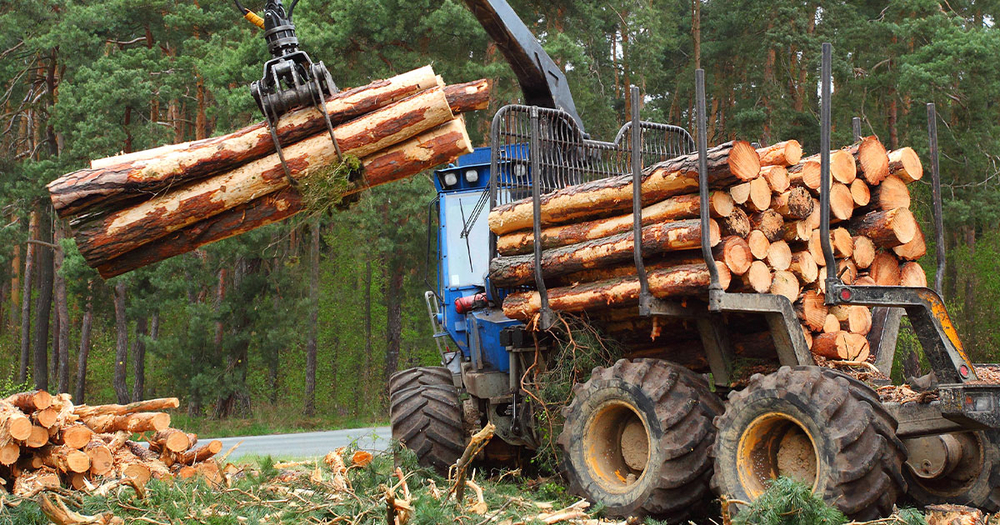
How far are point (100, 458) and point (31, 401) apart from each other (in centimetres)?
75

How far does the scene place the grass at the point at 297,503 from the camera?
566cm

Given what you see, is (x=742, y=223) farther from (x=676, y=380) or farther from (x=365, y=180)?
(x=365, y=180)

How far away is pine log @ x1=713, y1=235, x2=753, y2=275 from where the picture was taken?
6449mm

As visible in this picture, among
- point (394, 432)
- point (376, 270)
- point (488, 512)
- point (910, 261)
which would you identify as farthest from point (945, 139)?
point (488, 512)

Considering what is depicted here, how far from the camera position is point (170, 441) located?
29.2ft

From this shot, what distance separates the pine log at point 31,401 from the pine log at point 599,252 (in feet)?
12.9

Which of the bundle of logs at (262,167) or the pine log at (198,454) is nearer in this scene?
the bundle of logs at (262,167)

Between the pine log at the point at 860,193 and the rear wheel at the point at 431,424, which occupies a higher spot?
A: the pine log at the point at 860,193

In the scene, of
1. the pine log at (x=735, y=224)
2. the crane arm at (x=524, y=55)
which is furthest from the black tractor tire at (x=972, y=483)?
the crane arm at (x=524, y=55)

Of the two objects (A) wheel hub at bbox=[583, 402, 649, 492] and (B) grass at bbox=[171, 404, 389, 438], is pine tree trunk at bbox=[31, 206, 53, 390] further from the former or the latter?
(A) wheel hub at bbox=[583, 402, 649, 492]

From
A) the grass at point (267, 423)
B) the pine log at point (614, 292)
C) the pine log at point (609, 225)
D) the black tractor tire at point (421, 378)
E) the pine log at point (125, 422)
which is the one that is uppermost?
the pine log at point (609, 225)

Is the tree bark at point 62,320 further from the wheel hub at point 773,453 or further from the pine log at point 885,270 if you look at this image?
the wheel hub at point 773,453

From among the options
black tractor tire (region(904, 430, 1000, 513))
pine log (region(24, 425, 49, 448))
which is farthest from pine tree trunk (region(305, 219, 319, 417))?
black tractor tire (region(904, 430, 1000, 513))

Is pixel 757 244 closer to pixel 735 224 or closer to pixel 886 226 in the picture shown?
pixel 735 224
